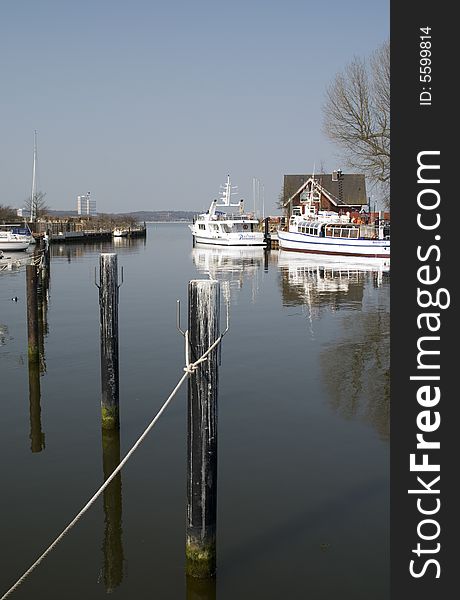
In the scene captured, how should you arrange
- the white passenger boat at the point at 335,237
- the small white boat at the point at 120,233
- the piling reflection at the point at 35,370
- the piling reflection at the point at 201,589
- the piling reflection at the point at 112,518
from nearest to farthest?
the piling reflection at the point at 201,589 → the piling reflection at the point at 112,518 → the piling reflection at the point at 35,370 → the white passenger boat at the point at 335,237 → the small white boat at the point at 120,233

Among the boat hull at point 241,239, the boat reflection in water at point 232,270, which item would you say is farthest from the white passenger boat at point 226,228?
the boat reflection in water at point 232,270

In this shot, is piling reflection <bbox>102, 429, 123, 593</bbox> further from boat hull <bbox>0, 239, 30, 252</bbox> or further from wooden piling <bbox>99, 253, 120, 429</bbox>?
boat hull <bbox>0, 239, 30, 252</bbox>

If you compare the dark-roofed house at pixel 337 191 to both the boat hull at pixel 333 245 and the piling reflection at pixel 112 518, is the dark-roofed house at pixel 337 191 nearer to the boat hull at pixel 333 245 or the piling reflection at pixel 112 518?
the boat hull at pixel 333 245

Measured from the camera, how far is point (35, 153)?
81875mm

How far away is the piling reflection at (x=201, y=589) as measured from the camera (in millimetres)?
6066

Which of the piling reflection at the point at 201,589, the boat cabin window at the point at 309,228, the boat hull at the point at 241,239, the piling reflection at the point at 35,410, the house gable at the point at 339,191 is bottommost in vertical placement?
the piling reflection at the point at 201,589

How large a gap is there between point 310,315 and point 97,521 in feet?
50.0

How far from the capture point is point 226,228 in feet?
246

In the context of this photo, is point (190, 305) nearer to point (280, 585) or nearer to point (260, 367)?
point (280, 585)

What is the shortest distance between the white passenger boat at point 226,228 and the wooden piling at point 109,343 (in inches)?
2437

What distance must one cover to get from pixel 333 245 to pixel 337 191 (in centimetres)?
2834

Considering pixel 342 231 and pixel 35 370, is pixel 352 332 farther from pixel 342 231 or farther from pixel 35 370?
pixel 342 231

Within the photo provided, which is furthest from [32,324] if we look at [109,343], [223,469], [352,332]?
[352,332]

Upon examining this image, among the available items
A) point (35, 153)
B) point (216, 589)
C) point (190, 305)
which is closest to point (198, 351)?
point (190, 305)
